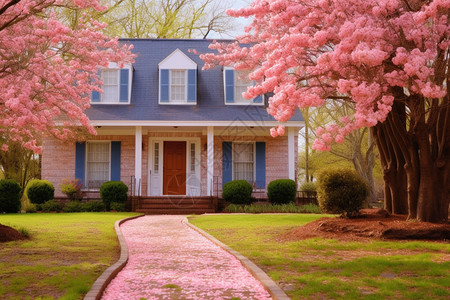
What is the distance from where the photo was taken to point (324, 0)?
900 centimetres

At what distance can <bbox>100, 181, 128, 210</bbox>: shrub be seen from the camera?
20.1 meters

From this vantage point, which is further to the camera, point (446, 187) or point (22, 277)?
point (446, 187)

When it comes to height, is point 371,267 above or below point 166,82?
below

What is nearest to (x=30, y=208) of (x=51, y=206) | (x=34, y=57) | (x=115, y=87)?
(x=51, y=206)

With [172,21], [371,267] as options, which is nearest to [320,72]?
[371,267]

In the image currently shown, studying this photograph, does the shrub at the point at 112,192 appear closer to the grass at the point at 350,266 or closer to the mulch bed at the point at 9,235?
the mulch bed at the point at 9,235

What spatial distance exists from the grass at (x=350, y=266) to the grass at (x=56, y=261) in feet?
8.26

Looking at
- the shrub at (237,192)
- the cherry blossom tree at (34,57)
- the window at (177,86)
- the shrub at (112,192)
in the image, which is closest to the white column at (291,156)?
the shrub at (237,192)

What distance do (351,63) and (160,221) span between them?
935 centimetres

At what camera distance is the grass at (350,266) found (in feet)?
18.6

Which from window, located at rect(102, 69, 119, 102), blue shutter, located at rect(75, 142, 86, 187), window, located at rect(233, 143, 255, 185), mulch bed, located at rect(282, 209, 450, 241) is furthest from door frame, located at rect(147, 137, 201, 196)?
mulch bed, located at rect(282, 209, 450, 241)

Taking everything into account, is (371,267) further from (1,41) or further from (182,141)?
(182,141)

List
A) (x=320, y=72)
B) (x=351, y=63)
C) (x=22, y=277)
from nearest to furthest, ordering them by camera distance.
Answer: (x=22, y=277), (x=351, y=63), (x=320, y=72)

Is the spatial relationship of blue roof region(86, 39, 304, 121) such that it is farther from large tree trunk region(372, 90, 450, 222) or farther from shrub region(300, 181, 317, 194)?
large tree trunk region(372, 90, 450, 222)
